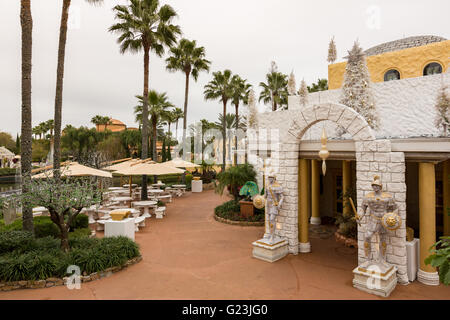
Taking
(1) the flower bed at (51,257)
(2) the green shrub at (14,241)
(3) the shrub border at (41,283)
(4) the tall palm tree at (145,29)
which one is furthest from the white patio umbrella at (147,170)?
(3) the shrub border at (41,283)

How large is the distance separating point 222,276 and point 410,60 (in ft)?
49.6

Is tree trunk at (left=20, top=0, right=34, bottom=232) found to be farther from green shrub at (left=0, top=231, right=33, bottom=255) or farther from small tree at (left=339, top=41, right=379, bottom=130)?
small tree at (left=339, top=41, right=379, bottom=130)

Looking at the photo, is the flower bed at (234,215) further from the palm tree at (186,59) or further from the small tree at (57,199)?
the palm tree at (186,59)

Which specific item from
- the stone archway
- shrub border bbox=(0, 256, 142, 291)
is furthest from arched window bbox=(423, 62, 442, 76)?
shrub border bbox=(0, 256, 142, 291)

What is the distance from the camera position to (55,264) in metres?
6.84

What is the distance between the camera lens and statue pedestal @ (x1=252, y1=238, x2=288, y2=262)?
8180 mm

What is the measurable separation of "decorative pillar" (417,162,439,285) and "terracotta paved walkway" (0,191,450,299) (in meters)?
0.31

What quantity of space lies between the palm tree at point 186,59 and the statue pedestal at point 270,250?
Answer: 54.3 ft

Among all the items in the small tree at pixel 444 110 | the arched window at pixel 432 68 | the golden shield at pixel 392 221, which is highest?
the arched window at pixel 432 68

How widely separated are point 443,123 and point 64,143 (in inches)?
1606

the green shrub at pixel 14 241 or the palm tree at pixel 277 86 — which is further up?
the palm tree at pixel 277 86

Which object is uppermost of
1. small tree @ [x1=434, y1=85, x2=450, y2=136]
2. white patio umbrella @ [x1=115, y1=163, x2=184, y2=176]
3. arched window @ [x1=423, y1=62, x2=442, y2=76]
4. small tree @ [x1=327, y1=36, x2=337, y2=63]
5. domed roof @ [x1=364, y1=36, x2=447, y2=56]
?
domed roof @ [x1=364, y1=36, x2=447, y2=56]

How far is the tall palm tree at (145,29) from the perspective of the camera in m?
16.0
